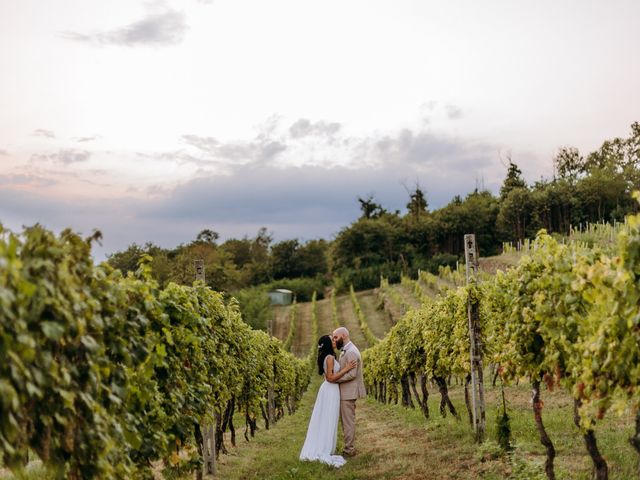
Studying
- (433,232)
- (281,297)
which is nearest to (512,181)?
(433,232)

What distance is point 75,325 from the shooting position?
12.2 feet

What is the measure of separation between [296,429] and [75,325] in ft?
47.9

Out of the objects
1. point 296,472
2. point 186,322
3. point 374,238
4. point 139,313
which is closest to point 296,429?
point 296,472

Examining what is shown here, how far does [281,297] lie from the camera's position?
77.0 meters

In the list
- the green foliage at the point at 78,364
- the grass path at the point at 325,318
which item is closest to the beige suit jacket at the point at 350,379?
the green foliage at the point at 78,364

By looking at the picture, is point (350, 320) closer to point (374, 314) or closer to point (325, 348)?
point (374, 314)

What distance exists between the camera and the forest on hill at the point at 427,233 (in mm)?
63094

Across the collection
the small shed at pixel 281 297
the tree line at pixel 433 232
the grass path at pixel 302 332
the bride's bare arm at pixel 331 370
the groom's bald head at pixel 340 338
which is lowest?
the grass path at pixel 302 332

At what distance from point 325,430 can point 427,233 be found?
71809 mm

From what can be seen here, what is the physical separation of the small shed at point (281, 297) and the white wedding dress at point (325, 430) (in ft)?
216

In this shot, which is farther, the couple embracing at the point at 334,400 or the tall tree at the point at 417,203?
the tall tree at the point at 417,203

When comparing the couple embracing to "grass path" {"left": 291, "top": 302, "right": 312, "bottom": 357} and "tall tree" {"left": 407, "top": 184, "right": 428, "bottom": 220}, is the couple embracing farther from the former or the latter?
"tall tree" {"left": 407, "top": 184, "right": 428, "bottom": 220}

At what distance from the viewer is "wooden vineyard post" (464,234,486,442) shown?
10.3 metres

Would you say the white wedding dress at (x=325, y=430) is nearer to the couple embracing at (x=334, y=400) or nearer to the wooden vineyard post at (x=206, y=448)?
the couple embracing at (x=334, y=400)
